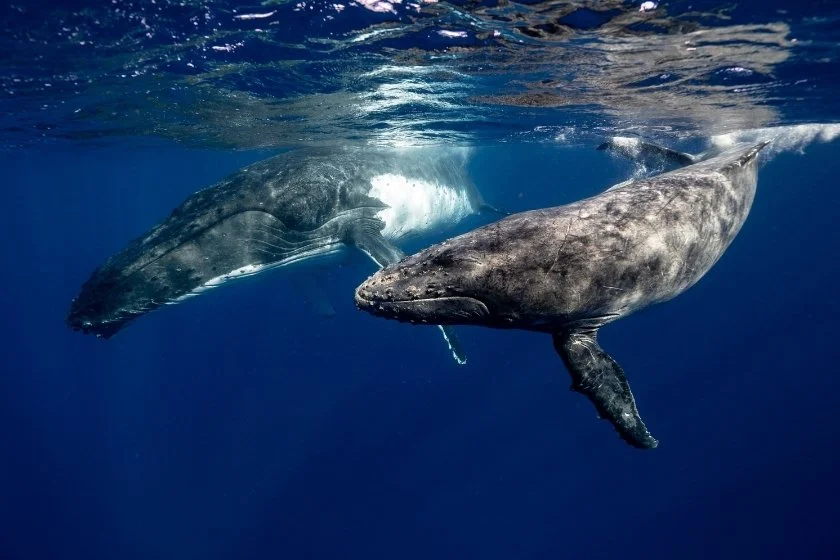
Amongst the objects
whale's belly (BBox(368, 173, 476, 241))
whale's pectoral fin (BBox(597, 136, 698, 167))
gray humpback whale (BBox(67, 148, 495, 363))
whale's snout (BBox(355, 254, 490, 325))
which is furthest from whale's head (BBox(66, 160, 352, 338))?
whale's pectoral fin (BBox(597, 136, 698, 167))

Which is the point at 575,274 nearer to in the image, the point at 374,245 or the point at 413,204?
the point at 374,245

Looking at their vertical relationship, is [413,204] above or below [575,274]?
below

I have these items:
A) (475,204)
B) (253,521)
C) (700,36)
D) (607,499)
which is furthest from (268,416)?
(700,36)

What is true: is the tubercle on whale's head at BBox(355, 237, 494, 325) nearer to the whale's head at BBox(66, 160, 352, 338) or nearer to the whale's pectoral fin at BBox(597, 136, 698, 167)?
the whale's head at BBox(66, 160, 352, 338)

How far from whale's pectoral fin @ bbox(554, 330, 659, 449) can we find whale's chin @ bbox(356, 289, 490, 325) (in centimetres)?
107

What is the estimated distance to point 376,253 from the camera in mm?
10109

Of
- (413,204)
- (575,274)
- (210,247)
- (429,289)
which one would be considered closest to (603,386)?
(575,274)

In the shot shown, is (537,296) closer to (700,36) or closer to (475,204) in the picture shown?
(700,36)

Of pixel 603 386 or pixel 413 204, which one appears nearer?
pixel 603 386

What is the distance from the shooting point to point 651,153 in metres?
9.48

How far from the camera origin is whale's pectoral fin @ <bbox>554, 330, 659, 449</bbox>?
4586mm

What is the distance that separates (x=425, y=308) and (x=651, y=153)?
7559 millimetres

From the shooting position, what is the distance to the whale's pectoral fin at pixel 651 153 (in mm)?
9008

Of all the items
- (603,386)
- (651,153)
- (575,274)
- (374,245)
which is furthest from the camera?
(374,245)
